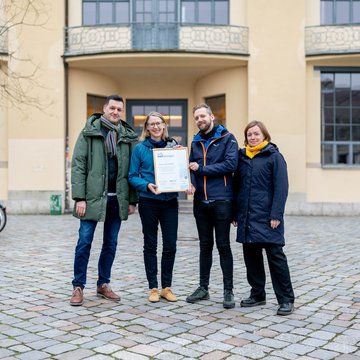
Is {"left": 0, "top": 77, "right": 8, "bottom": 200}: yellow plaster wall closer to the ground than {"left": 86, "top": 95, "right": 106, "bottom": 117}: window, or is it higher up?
closer to the ground

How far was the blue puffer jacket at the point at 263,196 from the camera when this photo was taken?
16.9ft

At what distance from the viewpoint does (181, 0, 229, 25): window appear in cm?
1722

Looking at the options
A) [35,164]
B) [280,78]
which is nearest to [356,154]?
[280,78]

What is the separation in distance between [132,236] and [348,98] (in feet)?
32.3

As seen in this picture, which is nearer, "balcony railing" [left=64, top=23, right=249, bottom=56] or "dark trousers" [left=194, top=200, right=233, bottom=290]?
"dark trousers" [left=194, top=200, right=233, bottom=290]

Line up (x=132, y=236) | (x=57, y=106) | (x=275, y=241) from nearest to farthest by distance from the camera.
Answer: (x=275, y=241) < (x=132, y=236) < (x=57, y=106)

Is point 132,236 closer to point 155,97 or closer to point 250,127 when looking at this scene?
point 250,127

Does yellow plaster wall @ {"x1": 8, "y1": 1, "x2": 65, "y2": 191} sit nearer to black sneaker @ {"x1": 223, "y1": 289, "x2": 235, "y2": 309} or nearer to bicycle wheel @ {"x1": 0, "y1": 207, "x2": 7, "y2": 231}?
bicycle wheel @ {"x1": 0, "y1": 207, "x2": 7, "y2": 231}

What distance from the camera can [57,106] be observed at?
17.0m

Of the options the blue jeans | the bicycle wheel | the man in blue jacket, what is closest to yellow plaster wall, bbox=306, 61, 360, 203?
the bicycle wheel

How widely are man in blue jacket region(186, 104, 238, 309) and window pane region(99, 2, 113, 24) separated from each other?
1290 cm

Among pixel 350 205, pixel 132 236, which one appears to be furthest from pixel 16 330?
pixel 350 205

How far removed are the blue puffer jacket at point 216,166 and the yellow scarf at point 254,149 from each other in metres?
0.13

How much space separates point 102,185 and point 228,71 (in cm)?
1262
